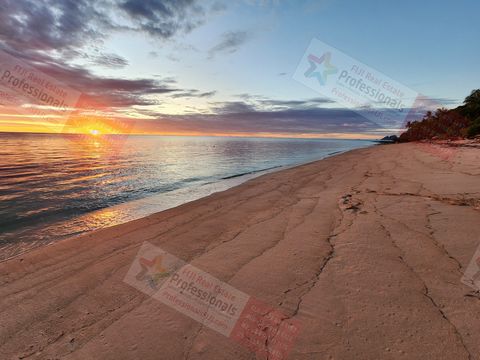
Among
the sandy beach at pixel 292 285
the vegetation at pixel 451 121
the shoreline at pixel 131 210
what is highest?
the vegetation at pixel 451 121

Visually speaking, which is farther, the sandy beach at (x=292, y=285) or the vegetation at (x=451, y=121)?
the vegetation at (x=451, y=121)

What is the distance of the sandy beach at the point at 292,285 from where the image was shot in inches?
103

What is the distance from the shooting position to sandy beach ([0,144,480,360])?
262 cm

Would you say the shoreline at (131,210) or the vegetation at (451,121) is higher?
the vegetation at (451,121)

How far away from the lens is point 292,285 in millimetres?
3631

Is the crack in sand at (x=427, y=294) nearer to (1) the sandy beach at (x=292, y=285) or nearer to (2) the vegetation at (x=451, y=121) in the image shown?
(1) the sandy beach at (x=292, y=285)

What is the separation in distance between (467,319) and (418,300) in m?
0.46

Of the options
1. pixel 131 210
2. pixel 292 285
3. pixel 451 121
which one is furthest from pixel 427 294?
pixel 451 121

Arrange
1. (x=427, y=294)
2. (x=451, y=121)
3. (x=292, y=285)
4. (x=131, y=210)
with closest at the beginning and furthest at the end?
(x=427, y=294), (x=292, y=285), (x=131, y=210), (x=451, y=121)

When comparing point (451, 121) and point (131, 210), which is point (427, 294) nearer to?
point (131, 210)

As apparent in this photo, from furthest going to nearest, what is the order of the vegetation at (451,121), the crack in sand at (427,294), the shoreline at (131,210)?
the vegetation at (451,121), the shoreline at (131,210), the crack in sand at (427,294)

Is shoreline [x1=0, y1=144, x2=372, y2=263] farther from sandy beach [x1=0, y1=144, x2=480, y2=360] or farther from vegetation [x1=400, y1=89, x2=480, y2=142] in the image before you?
vegetation [x1=400, y1=89, x2=480, y2=142]

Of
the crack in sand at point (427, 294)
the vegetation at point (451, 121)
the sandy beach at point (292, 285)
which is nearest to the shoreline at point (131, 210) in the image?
the sandy beach at point (292, 285)

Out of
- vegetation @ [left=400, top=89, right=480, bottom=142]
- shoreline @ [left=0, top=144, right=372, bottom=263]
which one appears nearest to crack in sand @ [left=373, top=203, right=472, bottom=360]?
shoreline @ [left=0, top=144, right=372, bottom=263]
